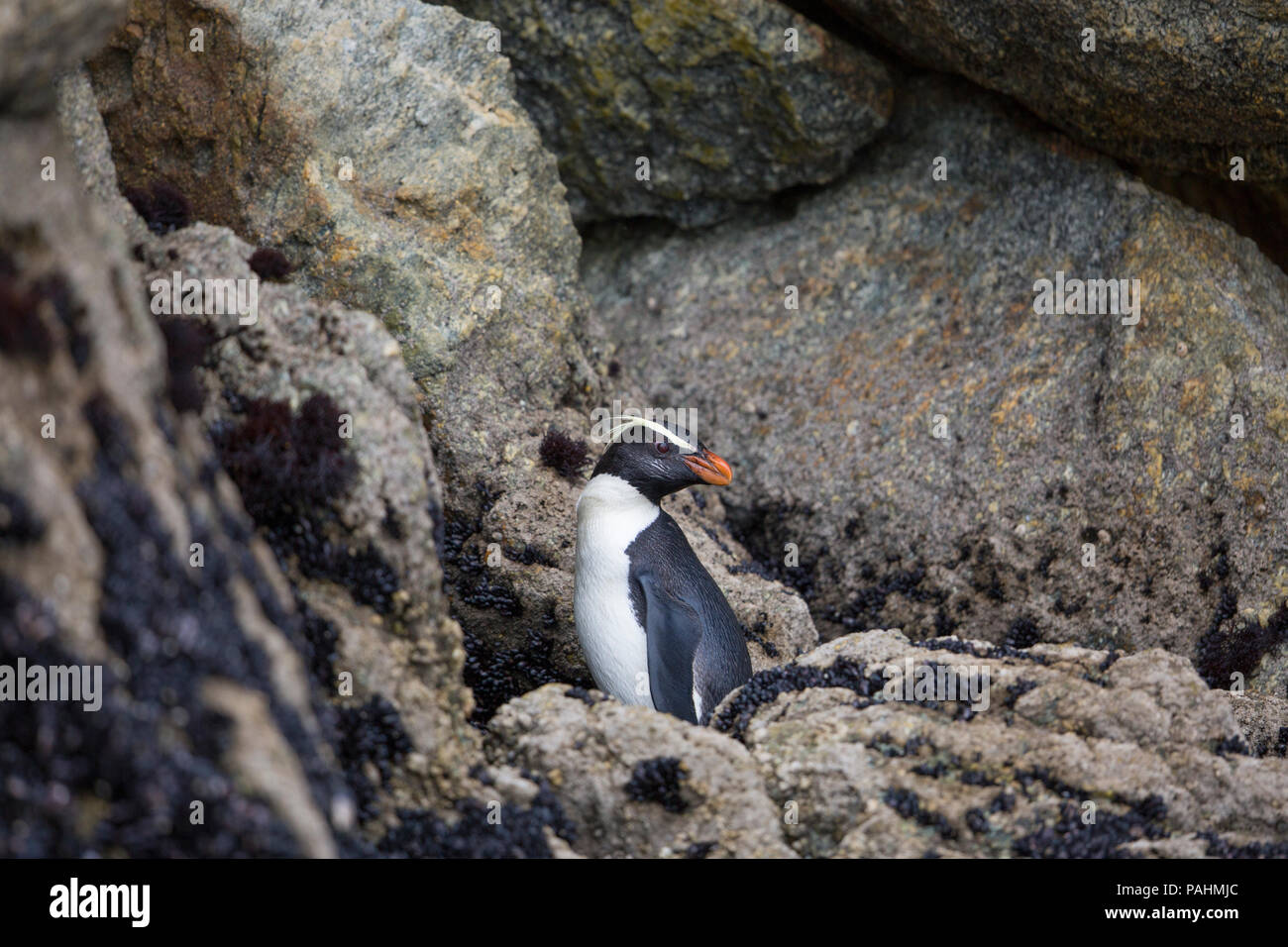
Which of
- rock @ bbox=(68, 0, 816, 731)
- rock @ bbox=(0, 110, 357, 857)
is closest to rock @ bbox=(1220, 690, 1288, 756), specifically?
rock @ bbox=(68, 0, 816, 731)

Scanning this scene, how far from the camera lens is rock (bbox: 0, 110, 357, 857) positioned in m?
3.71

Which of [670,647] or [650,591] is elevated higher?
[650,591]

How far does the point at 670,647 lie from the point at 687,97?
5004mm

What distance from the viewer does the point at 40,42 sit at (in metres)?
4.03

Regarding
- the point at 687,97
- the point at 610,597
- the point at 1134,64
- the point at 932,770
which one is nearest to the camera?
the point at 932,770

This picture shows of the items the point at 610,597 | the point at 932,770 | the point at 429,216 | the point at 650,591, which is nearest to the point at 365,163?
the point at 429,216

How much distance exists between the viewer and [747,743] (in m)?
6.00

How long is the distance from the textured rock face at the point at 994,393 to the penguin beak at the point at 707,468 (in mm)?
1634

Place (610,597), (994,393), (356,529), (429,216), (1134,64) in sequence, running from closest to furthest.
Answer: (356,529)
(610,597)
(1134,64)
(429,216)
(994,393)

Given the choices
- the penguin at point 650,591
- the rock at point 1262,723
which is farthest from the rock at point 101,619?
the rock at point 1262,723

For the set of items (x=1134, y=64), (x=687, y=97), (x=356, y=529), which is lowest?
(x=356, y=529)

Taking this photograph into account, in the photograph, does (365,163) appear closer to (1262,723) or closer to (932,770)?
(932,770)

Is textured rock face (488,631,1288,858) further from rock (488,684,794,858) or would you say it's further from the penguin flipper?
the penguin flipper

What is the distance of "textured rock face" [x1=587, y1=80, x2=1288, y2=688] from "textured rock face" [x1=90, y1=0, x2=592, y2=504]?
7.32ft
